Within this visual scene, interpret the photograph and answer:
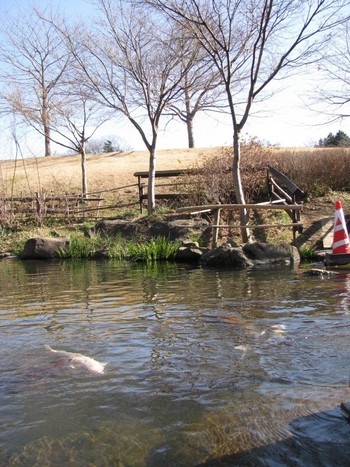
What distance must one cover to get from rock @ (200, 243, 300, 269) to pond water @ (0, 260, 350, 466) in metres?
3.85

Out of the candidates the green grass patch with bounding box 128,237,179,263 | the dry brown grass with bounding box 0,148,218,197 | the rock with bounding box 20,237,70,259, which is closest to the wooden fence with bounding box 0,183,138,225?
the dry brown grass with bounding box 0,148,218,197

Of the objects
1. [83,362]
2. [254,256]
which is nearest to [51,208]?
[254,256]

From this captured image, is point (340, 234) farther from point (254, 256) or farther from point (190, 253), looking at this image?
point (190, 253)

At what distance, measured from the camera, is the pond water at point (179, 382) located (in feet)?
9.77

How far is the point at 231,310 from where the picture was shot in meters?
6.73

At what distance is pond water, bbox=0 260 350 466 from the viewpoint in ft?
9.77

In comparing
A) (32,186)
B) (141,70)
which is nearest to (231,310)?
(141,70)

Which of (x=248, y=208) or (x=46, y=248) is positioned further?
(x=46, y=248)

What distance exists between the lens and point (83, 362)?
447cm

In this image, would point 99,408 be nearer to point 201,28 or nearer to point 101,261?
point 101,261

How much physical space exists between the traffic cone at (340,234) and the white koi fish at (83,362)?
24.8 feet

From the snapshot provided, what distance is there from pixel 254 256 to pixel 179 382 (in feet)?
26.9

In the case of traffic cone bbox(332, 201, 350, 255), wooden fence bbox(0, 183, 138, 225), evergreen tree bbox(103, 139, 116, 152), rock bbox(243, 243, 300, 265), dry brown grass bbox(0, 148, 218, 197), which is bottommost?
rock bbox(243, 243, 300, 265)

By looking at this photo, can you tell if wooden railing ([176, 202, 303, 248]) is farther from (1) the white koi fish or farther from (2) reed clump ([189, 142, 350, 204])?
(1) the white koi fish
